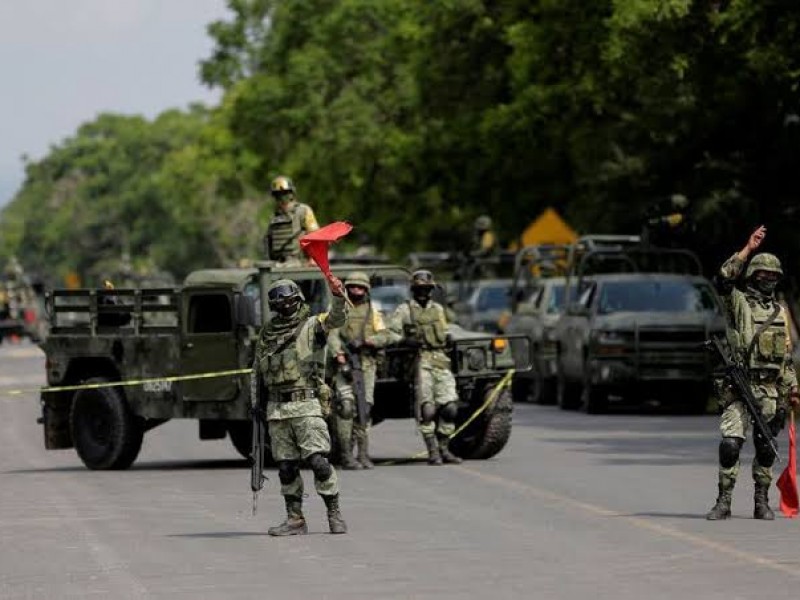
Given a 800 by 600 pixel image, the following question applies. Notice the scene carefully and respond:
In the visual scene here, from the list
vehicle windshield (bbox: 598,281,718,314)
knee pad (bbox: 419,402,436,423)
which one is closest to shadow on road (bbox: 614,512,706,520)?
knee pad (bbox: 419,402,436,423)

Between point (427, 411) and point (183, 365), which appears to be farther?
point (183, 365)

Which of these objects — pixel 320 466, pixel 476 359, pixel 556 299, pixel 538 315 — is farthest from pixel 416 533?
pixel 556 299

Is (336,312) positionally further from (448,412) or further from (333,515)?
(448,412)

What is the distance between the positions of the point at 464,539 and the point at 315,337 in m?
1.56

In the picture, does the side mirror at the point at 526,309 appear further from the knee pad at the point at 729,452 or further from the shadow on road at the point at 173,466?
the knee pad at the point at 729,452

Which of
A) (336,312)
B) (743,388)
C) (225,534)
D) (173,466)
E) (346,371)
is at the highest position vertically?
(336,312)

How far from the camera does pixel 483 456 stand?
24.7 m

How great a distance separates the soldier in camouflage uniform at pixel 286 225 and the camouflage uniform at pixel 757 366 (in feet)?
26.7

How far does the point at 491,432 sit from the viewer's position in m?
24.5

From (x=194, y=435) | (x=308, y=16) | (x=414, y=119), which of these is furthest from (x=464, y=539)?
(x=308, y=16)

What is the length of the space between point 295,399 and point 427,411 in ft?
22.9

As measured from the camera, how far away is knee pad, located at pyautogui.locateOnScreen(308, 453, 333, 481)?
16344 millimetres

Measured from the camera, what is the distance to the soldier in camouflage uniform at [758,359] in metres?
17.2

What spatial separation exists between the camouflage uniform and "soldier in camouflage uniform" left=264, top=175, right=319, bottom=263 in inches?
321
